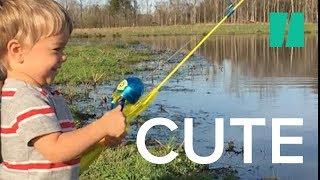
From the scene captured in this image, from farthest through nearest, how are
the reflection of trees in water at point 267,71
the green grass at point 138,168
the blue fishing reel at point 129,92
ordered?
the reflection of trees in water at point 267,71 < the green grass at point 138,168 < the blue fishing reel at point 129,92

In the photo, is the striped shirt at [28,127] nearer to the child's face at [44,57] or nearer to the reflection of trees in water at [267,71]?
the child's face at [44,57]

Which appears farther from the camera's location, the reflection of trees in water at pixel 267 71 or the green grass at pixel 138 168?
the reflection of trees in water at pixel 267 71

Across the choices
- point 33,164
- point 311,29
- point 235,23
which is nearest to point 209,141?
point 33,164

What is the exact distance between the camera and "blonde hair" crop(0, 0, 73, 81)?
6.63 feet

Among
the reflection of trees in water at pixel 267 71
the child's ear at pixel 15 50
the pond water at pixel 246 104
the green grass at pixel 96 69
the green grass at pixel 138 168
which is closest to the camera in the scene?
the child's ear at pixel 15 50

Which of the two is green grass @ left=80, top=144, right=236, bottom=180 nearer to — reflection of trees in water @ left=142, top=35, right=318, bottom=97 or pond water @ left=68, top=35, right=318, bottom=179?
pond water @ left=68, top=35, right=318, bottom=179

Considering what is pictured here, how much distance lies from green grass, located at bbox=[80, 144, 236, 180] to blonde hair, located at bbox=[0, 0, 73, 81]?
3621 millimetres

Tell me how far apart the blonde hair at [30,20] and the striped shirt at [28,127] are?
17cm

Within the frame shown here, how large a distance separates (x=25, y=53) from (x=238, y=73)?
53.2ft

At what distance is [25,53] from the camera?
83.0 inches

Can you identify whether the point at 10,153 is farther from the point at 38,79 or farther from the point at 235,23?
the point at 235,23

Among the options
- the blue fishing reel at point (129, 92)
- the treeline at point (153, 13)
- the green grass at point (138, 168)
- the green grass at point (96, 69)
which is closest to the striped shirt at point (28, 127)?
the blue fishing reel at point (129, 92)

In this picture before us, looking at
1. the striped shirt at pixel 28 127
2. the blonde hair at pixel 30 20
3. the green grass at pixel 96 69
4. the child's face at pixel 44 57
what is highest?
the blonde hair at pixel 30 20

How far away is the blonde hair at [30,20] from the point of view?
6.63ft
